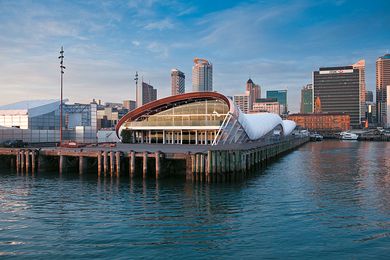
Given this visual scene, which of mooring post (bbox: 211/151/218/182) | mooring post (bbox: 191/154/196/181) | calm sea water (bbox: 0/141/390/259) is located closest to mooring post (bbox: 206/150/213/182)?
mooring post (bbox: 211/151/218/182)

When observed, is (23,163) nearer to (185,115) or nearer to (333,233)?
(185,115)

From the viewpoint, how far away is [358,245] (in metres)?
16.8

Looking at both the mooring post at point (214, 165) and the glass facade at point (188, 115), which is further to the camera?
the glass facade at point (188, 115)

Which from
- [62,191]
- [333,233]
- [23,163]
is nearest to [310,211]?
[333,233]

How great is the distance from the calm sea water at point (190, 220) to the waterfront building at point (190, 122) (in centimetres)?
2086

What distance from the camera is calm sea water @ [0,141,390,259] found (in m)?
16.1

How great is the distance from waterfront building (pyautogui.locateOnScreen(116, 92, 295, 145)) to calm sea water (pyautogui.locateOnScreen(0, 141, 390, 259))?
20.9 metres

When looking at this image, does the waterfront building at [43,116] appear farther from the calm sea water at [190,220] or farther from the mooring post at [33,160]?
the calm sea water at [190,220]

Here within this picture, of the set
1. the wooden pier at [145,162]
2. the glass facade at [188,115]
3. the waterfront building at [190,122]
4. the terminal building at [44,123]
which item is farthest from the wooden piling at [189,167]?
the terminal building at [44,123]

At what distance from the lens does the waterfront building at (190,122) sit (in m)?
53.4

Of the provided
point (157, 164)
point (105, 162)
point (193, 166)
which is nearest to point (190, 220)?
point (193, 166)

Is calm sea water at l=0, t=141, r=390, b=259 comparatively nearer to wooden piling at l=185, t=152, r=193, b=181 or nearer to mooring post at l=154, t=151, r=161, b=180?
wooden piling at l=185, t=152, r=193, b=181

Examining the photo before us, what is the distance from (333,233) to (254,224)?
378 centimetres

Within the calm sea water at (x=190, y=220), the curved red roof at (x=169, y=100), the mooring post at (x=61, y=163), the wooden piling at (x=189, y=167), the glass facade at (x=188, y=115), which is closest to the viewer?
the calm sea water at (x=190, y=220)
